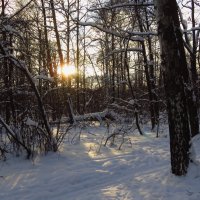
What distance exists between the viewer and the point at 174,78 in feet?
20.7

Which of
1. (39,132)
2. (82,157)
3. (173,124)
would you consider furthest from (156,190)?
(39,132)

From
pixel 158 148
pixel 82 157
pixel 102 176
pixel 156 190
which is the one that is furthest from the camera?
pixel 158 148

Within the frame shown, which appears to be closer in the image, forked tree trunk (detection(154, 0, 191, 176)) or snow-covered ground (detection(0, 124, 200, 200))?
snow-covered ground (detection(0, 124, 200, 200))

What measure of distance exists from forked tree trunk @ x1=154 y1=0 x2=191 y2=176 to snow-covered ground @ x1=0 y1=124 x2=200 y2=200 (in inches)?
13.9

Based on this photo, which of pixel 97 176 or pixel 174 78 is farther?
pixel 97 176

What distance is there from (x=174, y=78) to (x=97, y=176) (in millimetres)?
2500

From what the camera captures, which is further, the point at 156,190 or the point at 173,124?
the point at 173,124

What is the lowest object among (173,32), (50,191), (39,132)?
(50,191)

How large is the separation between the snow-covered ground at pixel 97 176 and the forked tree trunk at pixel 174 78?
35 cm

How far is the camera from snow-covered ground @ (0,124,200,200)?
5.99 m

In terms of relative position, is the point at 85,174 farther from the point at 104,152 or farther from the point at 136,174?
the point at 104,152

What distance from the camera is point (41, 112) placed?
31.7 ft

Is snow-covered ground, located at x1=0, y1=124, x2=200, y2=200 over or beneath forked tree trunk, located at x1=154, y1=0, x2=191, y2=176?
beneath

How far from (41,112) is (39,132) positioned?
0.53m
